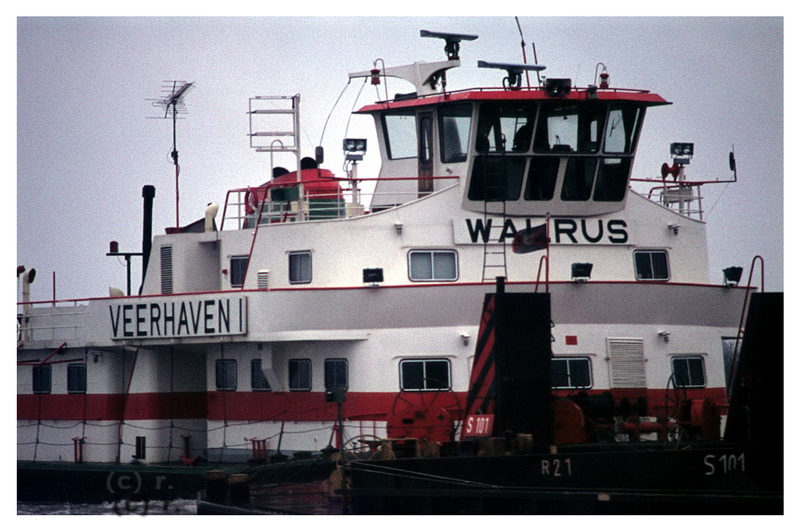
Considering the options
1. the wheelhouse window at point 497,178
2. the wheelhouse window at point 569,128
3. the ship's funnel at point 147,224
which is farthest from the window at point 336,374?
the ship's funnel at point 147,224

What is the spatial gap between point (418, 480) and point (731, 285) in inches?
284

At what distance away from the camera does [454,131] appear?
21.9 m

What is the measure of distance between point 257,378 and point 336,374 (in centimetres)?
170

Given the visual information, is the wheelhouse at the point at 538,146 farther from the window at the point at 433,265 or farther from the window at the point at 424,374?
the window at the point at 424,374

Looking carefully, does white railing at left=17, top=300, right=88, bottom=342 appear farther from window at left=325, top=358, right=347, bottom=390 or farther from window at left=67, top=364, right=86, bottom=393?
window at left=325, top=358, right=347, bottom=390

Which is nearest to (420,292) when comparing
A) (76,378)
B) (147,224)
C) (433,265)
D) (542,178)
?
(433,265)

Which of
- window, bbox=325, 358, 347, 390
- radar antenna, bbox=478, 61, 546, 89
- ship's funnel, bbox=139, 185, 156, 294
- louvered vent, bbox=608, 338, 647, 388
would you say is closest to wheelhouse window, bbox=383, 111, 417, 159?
radar antenna, bbox=478, 61, 546, 89

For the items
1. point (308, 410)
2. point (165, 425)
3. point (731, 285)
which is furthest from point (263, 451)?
point (731, 285)

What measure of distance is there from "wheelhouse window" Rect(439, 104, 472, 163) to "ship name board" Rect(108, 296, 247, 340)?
13.3 feet

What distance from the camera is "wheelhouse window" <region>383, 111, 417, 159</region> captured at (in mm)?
22672

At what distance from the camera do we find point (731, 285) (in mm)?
21391

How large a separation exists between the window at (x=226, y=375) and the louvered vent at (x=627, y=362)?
6185 mm

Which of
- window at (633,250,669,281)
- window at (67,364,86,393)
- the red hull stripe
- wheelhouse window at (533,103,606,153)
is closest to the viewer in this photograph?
the red hull stripe

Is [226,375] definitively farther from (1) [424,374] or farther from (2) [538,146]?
(2) [538,146]
